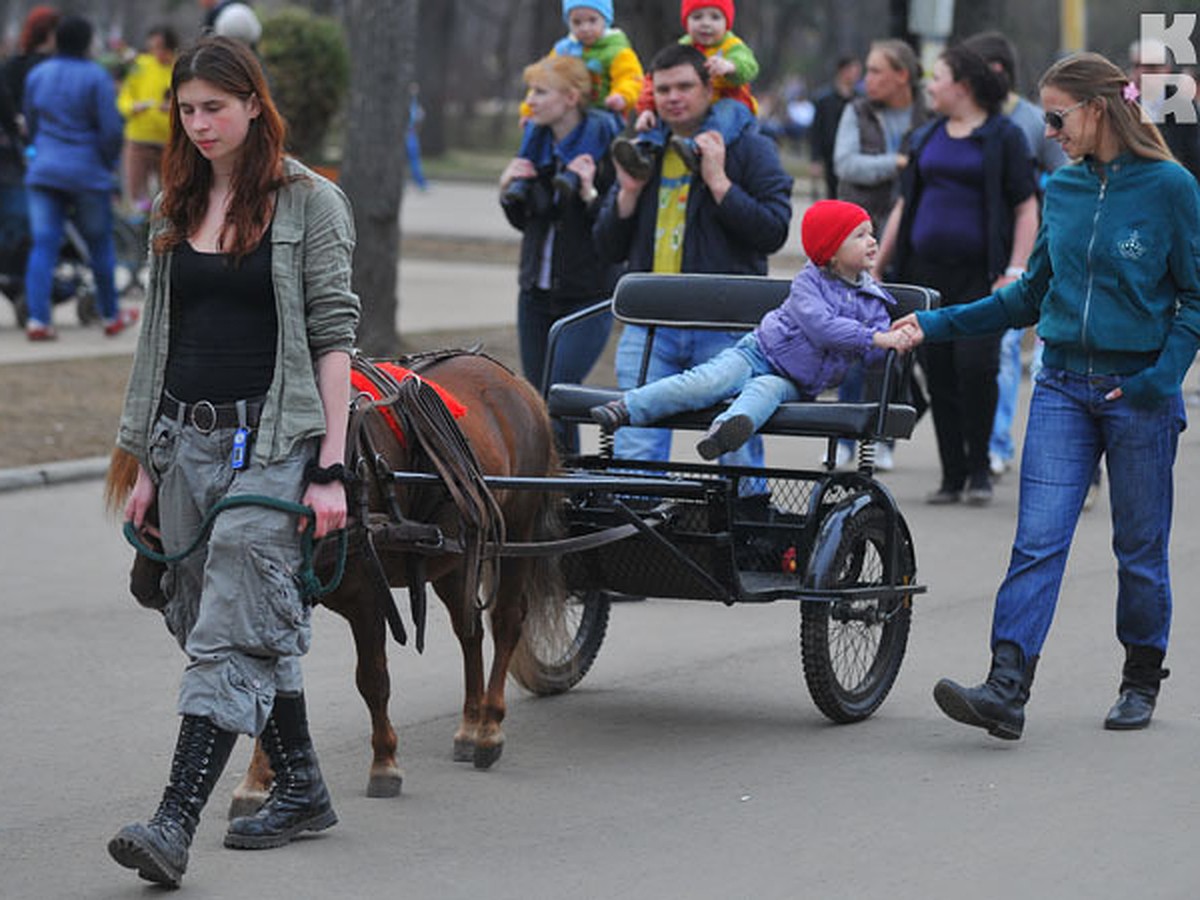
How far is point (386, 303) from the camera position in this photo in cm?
1575

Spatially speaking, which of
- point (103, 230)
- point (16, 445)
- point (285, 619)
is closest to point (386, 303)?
point (103, 230)

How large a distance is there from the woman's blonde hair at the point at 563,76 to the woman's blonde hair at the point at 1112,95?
350 cm

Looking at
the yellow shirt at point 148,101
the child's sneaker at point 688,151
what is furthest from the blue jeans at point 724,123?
the yellow shirt at point 148,101

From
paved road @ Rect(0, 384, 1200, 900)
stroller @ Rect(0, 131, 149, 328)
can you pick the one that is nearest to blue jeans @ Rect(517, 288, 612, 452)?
paved road @ Rect(0, 384, 1200, 900)

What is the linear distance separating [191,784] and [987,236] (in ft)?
21.6

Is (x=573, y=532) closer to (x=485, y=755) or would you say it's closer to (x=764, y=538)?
(x=764, y=538)

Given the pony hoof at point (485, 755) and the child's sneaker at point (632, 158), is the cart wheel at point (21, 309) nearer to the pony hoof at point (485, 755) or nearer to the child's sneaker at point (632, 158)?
the child's sneaker at point (632, 158)

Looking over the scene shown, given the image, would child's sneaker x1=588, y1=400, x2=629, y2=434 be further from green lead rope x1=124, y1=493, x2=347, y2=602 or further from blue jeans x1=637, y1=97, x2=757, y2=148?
blue jeans x1=637, y1=97, x2=757, y2=148

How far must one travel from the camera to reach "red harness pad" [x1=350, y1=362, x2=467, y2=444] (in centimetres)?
601

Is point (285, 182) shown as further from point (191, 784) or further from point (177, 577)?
point (191, 784)

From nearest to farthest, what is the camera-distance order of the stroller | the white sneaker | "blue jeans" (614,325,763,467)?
"blue jeans" (614,325,763,467) < the white sneaker < the stroller

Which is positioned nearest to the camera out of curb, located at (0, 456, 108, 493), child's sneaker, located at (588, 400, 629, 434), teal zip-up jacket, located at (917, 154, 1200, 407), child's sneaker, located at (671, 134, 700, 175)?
teal zip-up jacket, located at (917, 154, 1200, 407)

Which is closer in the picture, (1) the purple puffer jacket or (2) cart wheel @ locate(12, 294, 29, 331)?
(1) the purple puffer jacket

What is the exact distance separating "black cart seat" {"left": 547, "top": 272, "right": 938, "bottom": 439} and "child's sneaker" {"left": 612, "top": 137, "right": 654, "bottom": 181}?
108 cm
